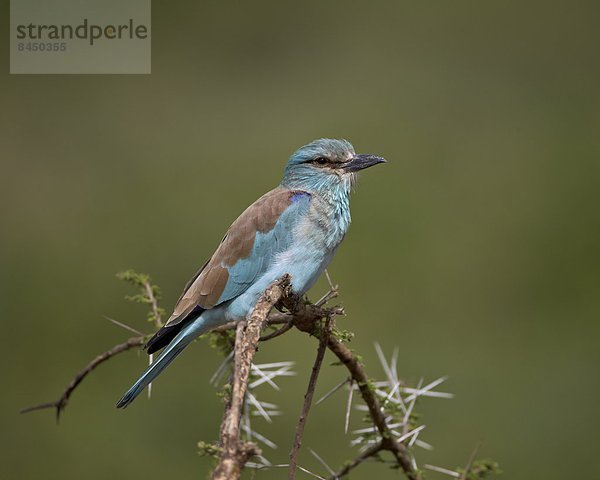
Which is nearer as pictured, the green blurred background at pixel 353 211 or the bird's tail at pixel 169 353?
the bird's tail at pixel 169 353

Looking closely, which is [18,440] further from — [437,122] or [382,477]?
[437,122]

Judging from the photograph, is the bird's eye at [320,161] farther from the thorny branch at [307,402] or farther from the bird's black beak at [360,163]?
the thorny branch at [307,402]

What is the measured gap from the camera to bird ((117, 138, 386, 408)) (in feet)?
9.12

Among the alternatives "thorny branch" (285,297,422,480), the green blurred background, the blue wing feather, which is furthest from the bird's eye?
the green blurred background

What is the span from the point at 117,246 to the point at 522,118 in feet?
9.74

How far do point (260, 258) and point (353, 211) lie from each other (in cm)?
337

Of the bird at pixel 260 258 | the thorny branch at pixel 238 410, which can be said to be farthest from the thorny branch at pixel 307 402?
the bird at pixel 260 258

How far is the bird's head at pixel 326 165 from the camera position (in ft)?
10.2

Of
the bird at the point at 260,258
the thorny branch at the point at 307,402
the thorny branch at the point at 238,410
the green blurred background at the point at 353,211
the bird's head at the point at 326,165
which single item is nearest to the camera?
the thorny branch at the point at 238,410

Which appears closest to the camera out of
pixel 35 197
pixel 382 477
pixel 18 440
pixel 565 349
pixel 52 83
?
pixel 382 477

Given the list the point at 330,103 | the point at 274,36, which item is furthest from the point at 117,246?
the point at 274,36

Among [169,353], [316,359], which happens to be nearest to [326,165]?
[169,353]

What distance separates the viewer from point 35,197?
6867mm

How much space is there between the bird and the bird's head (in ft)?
0.17
